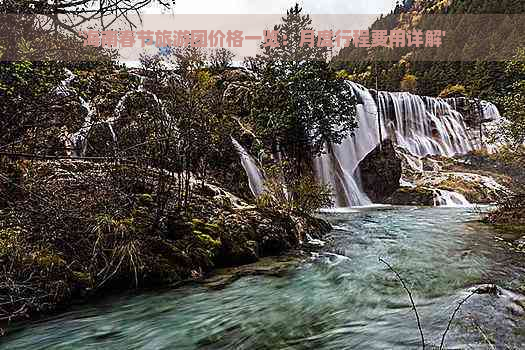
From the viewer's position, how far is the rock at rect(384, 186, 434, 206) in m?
19.6

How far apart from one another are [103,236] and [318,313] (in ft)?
9.91

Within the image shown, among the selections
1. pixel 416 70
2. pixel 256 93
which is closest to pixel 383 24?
pixel 416 70

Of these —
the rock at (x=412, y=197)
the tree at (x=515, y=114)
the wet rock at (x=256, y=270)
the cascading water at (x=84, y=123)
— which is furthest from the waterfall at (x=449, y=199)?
the cascading water at (x=84, y=123)

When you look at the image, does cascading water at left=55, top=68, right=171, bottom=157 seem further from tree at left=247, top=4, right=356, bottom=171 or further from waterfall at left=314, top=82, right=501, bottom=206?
waterfall at left=314, top=82, right=501, bottom=206

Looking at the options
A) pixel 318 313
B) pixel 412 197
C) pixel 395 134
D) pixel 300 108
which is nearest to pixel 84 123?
pixel 318 313

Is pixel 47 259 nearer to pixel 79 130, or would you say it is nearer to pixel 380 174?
pixel 79 130

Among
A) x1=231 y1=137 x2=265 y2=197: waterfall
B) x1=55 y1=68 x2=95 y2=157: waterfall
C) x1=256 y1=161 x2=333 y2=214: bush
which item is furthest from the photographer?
x1=231 y1=137 x2=265 y2=197: waterfall

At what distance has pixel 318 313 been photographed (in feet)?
15.9

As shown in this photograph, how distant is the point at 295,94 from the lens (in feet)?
52.1

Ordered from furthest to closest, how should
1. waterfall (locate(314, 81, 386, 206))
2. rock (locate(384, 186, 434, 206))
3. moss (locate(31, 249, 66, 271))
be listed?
rock (locate(384, 186, 434, 206))
waterfall (locate(314, 81, 386, 206))
moss (locate(31, 249, 66, 271))

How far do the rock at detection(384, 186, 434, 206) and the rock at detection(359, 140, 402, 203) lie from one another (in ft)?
1.36

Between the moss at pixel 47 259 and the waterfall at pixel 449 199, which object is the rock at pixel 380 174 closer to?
the waterfall at pixel 449 199

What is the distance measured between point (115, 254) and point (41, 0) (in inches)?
130

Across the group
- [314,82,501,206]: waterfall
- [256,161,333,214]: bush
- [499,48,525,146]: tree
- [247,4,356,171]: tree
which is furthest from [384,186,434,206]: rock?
[256,161,333,214]: bush
